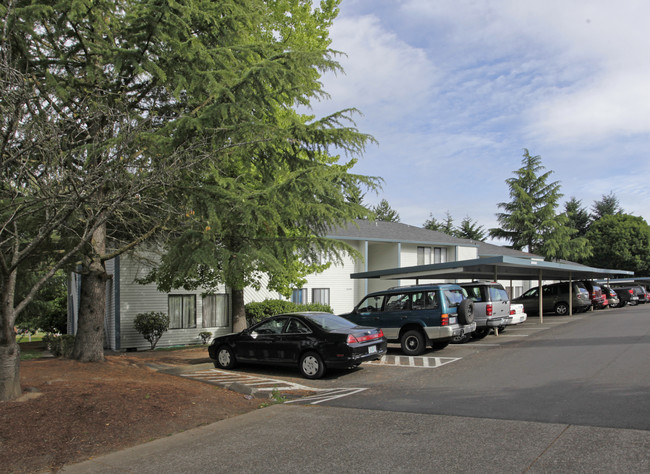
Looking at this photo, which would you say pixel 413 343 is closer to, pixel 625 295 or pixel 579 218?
pixel 625 295

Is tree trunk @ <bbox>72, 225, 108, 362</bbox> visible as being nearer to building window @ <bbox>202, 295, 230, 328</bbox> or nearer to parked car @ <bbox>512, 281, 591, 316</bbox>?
building window @ <bbox>202, 295, 230, 328</bbox>

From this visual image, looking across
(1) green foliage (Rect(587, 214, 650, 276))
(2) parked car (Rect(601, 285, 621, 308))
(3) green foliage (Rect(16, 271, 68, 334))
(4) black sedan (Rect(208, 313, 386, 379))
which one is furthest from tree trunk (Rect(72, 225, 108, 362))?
(1) green foliage (Rect(587, 214, 650, 276))

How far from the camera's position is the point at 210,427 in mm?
7383

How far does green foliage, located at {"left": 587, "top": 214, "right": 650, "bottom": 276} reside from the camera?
57.9 meters

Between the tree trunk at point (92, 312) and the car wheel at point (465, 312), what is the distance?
944 centimetres

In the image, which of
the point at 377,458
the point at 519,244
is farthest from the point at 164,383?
the point at 519,244

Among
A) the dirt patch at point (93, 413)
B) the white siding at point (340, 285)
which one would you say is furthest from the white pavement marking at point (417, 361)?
the white siding at point (340, 285)

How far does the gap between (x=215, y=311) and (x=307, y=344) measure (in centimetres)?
1142

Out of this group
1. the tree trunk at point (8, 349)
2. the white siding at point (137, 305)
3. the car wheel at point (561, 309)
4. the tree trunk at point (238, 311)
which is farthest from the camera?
the car wheel at point (561, 309)

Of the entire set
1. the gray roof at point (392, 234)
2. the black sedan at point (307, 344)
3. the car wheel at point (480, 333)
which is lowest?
the car wheel at point (480, 333)

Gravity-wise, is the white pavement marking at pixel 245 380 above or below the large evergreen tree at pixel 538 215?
below

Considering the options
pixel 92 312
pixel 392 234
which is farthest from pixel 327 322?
pixel 392 234

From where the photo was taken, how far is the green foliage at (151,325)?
1919 cm

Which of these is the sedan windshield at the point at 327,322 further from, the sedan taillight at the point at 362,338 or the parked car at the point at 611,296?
the parked car at the point at 611,296
